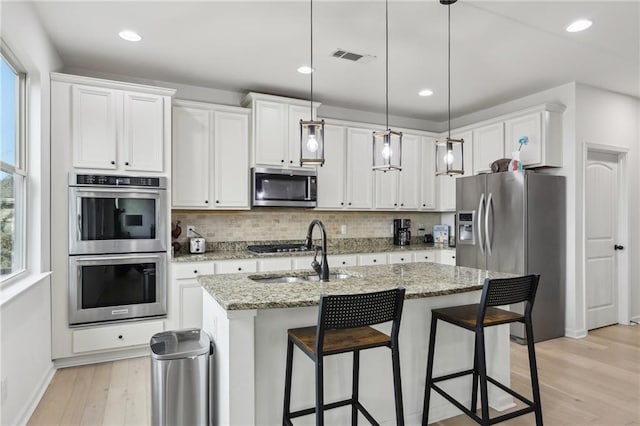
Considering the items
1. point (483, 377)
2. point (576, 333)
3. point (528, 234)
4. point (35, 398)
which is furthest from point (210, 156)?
point (576, 333)

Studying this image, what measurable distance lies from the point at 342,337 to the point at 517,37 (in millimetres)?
2744

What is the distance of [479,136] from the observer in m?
4.76

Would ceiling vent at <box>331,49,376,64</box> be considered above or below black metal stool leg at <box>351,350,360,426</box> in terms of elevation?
above

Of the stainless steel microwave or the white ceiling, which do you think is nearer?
the white ceiling

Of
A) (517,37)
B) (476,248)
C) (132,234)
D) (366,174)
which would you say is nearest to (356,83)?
(366,174)

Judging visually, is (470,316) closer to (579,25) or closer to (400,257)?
(579,25)

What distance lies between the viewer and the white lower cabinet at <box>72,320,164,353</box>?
3.27 m

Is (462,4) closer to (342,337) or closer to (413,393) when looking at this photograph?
(342,337)

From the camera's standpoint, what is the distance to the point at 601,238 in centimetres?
443

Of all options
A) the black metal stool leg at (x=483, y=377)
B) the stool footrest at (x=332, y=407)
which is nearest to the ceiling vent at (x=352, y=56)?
the black metal stool leg at (x=483, y=377)

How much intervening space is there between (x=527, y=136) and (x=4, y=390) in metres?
4.80

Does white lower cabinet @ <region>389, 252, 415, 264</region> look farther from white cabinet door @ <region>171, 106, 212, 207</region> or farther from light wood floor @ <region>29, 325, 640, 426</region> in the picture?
white cabinet door @ <region>171, 106, 212, 207</region>

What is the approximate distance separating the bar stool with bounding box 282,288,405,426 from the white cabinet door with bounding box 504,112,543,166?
3196 millimetres

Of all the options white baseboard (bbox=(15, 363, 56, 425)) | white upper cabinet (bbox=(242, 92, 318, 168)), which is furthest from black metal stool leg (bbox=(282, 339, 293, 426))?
white upper cabinet (bbox=(242, 92, 318, 168))
